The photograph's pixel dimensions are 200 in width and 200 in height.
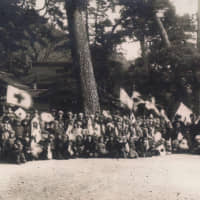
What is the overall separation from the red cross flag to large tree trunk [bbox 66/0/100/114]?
5.80ft

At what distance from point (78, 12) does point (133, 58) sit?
253 cm

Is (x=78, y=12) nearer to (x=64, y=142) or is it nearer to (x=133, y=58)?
(x=133, y=58)

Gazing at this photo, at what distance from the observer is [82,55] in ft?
30.9

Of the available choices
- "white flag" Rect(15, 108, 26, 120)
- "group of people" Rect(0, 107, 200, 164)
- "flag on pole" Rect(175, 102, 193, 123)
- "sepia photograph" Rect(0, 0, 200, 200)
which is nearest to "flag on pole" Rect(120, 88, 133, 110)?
"sepia photograph" Rect(0, 0, 200, 200)

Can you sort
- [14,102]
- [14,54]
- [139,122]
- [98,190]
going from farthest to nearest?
[14,54]
[14,102]
[139,122]
[98,190]

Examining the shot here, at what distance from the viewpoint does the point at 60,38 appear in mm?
10234

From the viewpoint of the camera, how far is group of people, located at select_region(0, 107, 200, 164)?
289 inches

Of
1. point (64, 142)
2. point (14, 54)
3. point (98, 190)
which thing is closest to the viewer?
point (98, 190)

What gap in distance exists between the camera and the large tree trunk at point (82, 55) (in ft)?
30.6

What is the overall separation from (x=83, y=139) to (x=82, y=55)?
301cm

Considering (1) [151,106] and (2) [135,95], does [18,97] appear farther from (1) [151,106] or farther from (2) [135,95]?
(1) [151,106]

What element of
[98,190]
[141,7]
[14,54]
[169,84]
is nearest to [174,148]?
[169,84]

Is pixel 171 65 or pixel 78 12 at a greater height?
pixel 78 12

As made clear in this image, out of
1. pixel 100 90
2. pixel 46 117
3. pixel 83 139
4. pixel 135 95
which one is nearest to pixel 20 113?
pixel 46 117
